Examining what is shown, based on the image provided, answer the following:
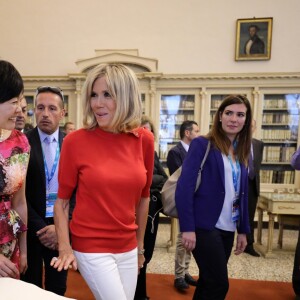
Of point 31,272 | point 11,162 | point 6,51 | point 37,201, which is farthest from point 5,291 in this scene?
point 6,51

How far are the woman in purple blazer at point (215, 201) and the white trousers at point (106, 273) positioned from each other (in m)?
0.55

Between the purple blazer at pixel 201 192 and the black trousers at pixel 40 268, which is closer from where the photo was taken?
the purple blazer at pixel 201 192

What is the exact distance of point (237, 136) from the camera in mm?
1849

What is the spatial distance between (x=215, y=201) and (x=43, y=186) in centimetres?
100

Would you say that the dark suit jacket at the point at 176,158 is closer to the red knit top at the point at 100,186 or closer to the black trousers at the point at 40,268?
the black trousers at the point at 40,268

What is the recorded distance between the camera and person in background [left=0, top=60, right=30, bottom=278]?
108 cm

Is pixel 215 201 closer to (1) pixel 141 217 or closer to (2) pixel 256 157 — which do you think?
(1) pixel 141 217

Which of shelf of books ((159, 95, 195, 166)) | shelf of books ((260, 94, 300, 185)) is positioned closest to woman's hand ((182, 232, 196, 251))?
shelf of books ((159, 95, 195, 166))

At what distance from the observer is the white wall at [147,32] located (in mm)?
5496

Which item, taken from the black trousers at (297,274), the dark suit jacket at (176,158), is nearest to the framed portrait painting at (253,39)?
the dark suit jacket at (176,158)

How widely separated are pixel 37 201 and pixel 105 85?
35.9 inches

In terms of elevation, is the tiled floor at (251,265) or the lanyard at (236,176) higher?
the lanyard at (236,176)

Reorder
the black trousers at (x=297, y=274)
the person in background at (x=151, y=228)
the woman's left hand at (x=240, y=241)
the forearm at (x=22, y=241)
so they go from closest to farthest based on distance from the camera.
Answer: the forearm at (x=22, y=241), the woman's left hand at (x=240, y=241), the person in background at (x=151, y=228), the black trousers at (x=297, y=274)

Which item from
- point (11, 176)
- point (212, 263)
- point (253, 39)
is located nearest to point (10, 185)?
point (11, 176)
